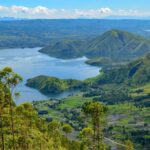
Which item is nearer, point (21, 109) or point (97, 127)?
point (97, 127)

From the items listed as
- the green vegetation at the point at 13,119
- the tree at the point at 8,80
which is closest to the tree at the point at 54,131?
the green vegetation at the point at 13,119

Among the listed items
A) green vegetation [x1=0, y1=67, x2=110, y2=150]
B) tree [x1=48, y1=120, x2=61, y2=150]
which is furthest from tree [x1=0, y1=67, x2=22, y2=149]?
tree [x1=48, y1=120, x2=61, y2=150]

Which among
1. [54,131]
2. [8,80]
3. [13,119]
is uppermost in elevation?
[8,80]

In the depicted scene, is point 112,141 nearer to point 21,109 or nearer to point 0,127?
point 21,109

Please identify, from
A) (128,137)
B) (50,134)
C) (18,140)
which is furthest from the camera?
(128,137)

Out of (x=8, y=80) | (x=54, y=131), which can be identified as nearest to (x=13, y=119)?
(x=8, y=80)

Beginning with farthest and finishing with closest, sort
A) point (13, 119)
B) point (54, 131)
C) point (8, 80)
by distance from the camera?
point (54, 131) < point (13, 119) < point (8, 80)

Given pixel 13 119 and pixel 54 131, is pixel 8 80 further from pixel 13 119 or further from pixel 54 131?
pixel 54 131

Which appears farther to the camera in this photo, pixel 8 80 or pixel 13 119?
pixel 13 119

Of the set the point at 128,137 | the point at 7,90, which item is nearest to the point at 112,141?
the point at 128,137

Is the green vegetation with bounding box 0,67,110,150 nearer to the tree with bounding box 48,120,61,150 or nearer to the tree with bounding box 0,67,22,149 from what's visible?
the tree with bounding box 0,67,22,149

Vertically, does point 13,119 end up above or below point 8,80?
below
